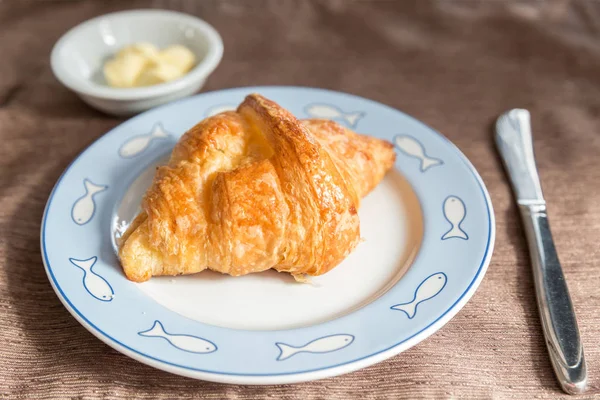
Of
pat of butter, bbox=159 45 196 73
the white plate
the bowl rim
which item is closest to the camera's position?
the white plate

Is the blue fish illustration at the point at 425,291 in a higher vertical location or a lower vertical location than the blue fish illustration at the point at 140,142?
higher

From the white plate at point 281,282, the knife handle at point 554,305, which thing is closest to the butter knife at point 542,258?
the knife handle at point 554,305

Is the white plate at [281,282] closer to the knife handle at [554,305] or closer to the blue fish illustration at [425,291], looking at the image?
the blue fish illustration at [425,291]

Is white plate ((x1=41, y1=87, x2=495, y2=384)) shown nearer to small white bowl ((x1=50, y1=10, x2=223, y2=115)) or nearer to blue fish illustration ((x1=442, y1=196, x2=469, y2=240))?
blue fish illustration ((x1=442, y1=196, x2=469, y2=240))

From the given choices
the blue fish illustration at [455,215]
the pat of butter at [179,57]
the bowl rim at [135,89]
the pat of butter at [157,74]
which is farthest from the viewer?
the pat of butter at [179,57]

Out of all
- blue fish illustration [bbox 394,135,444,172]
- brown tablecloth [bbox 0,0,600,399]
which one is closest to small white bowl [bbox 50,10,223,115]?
brown tablecloth [bbox 0,0,600,399]

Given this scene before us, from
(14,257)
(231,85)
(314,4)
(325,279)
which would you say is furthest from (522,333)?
(314,4)

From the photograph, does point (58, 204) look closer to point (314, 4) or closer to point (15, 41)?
point (15, 41)
